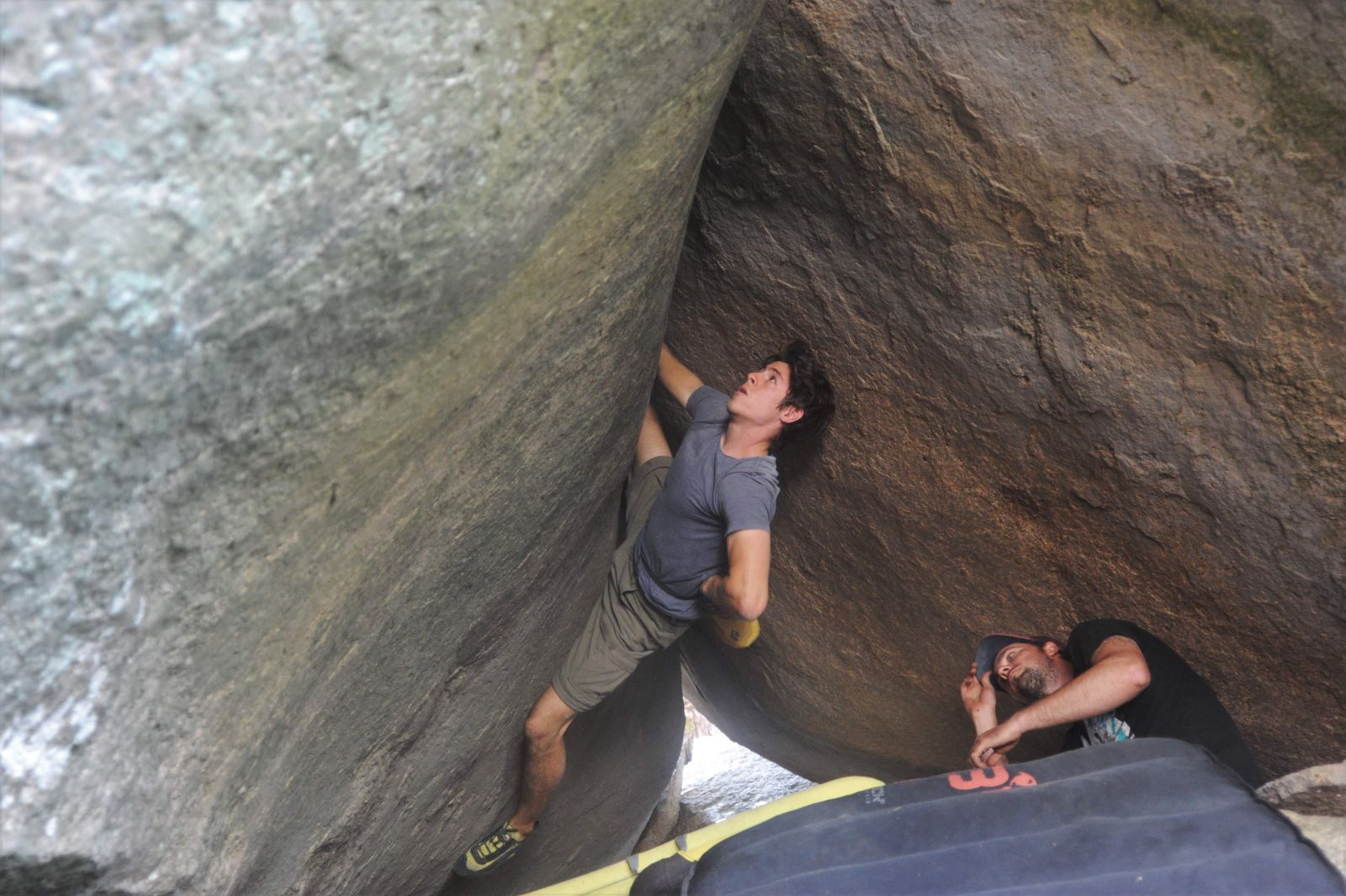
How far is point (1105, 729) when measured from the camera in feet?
6.86

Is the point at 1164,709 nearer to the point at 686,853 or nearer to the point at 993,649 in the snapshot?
the point at 993,649

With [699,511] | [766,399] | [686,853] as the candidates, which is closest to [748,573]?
[699,511]

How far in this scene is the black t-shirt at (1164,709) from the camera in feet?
6.36

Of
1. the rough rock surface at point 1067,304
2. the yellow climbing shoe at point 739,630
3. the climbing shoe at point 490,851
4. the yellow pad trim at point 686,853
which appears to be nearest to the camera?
the rough rock surface at point 1067,304

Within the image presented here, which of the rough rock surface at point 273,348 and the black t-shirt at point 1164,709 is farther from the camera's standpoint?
the black t-shirt at point 1164,709

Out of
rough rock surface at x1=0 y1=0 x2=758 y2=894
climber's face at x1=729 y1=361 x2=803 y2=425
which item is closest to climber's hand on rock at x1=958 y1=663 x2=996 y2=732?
climber's face at x1=729 y1=361 x2=803 y2=425

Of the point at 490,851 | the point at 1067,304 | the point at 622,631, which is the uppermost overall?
the point at 1067,304

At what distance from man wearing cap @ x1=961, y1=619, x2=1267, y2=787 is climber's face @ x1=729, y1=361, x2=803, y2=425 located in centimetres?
76

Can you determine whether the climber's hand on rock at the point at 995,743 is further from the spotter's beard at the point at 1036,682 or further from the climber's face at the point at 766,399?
the climber's face at the point at 766,399

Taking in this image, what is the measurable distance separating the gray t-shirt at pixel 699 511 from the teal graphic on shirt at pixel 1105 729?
80cm

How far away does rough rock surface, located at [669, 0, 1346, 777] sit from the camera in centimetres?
162

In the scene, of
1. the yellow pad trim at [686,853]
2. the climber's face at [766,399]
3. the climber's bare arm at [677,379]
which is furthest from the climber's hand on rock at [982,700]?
the climber's bare arm at [677,379]

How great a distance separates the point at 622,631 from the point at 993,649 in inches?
35.4

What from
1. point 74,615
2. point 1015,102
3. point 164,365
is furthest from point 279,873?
point 1015,102
